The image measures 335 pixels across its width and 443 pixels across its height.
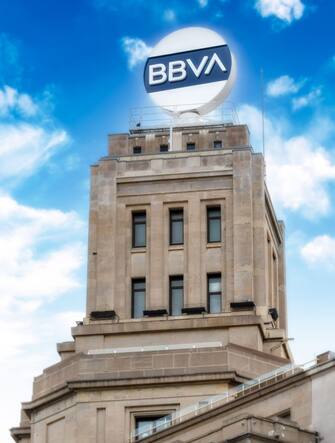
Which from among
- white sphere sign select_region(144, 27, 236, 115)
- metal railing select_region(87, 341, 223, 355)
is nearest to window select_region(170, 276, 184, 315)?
metal railing select_region(87, 341, 223, 355)

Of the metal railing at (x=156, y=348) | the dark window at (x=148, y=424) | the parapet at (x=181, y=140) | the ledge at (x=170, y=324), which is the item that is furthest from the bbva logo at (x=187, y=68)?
the dark window at (x=148, y=424)

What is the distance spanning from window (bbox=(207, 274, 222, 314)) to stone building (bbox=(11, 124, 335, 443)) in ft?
0.28

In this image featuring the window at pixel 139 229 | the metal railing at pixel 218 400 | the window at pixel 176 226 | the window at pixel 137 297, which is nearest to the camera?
the metal railing at pixel 218 400

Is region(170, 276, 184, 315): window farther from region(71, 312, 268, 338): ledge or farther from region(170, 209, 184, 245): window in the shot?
region(170, 209, 184, 245): window

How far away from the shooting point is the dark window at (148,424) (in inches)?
2958

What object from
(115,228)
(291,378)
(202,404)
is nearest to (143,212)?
(115,228)

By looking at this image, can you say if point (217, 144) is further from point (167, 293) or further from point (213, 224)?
point (167, 293)

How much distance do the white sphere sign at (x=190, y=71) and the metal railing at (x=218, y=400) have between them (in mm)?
25035

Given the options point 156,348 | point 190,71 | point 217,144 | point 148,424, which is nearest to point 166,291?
point 156,348

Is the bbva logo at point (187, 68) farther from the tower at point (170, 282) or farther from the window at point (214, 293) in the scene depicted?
the window at point (214, 293)

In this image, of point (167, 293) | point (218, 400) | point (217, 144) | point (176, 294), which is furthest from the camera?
point (217, 144)

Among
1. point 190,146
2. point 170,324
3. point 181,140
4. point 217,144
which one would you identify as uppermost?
point 181,140

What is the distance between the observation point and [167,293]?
293ft

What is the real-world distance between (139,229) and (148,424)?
636 inches
